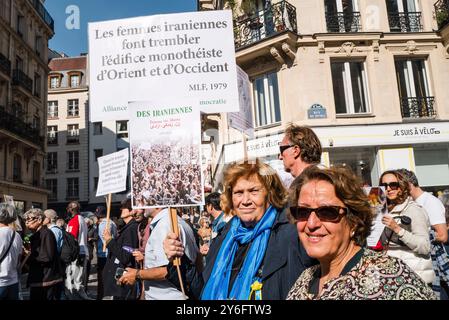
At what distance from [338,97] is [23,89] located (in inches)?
1001

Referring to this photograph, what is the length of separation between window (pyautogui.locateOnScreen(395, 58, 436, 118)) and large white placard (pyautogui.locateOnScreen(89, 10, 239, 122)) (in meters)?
11.5

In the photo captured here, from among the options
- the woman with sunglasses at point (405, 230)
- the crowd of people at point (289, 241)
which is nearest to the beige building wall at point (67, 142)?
the crowd of people at point (289, 241)

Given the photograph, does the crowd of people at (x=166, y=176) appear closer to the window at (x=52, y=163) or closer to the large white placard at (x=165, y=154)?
the large white placard at (x=165, y=154)

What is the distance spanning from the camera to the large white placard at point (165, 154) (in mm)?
3287

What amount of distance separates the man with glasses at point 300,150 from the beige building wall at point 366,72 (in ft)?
32.8

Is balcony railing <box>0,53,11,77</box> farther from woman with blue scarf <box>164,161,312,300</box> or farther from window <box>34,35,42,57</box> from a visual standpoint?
woman with blue scarf <box>164,161,312,300</box>

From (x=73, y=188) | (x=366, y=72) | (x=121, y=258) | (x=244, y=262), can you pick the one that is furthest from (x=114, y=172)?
(x=73, y=188)

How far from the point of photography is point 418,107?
44.4 feet

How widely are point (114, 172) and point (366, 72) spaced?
11106 millimetres

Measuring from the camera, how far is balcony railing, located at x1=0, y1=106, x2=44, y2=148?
26578 millimetres

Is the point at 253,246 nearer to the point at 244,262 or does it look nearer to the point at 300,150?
the point at 244,262

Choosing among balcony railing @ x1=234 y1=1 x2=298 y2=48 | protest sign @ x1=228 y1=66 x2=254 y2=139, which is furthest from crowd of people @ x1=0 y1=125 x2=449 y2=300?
balcony railing @ x1=234 y1=1 x2=298 y2=48

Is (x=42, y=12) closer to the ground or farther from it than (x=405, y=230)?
farther from it
